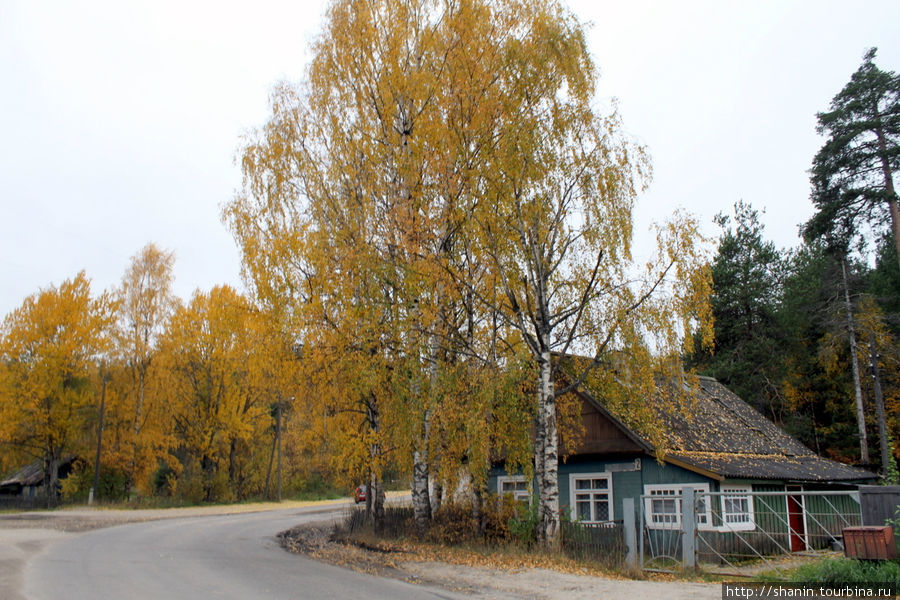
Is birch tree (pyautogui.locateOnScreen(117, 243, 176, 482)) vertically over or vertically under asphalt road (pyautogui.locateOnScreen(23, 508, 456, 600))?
over

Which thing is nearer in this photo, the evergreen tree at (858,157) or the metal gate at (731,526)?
the metal gate at (731,526)

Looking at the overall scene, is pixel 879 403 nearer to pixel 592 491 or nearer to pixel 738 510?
pixel 738 510

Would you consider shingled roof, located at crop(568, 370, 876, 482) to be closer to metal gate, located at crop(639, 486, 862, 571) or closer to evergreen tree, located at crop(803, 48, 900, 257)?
metal gate, located at crop(639, 486, 862, 571)

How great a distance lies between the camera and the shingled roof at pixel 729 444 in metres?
18.9

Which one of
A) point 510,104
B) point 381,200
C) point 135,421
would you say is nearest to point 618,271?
point 510,104

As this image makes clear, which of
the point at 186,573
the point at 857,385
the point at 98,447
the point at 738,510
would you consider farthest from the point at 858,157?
the point at 98,447

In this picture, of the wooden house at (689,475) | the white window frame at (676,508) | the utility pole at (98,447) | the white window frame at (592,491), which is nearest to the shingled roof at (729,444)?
the wooden house at (689,475)

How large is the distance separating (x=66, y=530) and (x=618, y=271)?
20815mm

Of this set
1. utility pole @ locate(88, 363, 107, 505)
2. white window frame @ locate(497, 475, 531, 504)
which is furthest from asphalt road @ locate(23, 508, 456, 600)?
utility pole @ locate(88, 363, 107, 505)

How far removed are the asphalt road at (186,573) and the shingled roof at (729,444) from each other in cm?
854

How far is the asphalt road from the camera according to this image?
10.6 metres

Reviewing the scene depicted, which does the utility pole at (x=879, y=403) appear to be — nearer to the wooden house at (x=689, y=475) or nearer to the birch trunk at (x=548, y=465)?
the wooden house at (x=689, y=475)

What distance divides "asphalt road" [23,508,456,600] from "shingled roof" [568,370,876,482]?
854 centimetres

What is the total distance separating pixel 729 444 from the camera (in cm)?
2203
